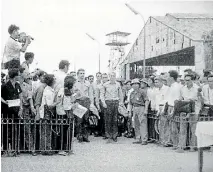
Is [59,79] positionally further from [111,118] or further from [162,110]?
[162,110]

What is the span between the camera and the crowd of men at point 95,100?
684cm

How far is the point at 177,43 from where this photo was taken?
1684cm

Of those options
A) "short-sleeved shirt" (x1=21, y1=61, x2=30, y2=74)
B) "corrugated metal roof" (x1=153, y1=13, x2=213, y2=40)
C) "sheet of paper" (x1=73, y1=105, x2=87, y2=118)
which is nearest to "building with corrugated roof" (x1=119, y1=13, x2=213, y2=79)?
"corrugated metal roof" (x1=153, y1=13, x2=213, y2=40)

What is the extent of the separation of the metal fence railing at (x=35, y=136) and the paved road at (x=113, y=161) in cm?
24

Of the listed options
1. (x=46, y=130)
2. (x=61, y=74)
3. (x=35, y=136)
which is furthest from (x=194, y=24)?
(x=35, y=136)

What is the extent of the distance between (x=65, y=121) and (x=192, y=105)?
234 centimetres

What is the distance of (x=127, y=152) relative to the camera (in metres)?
7.15

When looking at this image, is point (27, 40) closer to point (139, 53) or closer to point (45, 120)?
point (45, 120)

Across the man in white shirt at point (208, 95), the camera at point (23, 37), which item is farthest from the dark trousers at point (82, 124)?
the man in white shirt at point (208, 95)

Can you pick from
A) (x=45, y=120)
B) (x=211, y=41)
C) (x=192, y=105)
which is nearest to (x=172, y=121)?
(x=192, y=105)

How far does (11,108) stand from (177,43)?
11431mm

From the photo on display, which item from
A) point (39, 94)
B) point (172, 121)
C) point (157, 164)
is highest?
point (39, 94)

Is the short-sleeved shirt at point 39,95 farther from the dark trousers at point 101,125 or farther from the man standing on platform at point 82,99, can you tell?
the dark trousers at point 101,125

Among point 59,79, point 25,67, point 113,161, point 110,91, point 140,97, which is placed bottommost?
point 113,161
